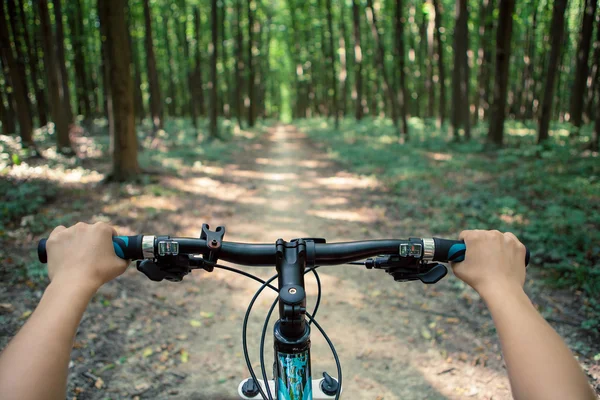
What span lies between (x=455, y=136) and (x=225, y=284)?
46.2 feet

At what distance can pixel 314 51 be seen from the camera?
36062mm

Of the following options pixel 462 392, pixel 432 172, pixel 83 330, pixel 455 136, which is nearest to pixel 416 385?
pixel 462 392

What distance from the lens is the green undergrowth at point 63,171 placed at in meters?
7.00

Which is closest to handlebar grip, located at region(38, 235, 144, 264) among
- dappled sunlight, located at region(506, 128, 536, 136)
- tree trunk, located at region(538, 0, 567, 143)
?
tree trunk, located at region(538, 0, 567, 143)

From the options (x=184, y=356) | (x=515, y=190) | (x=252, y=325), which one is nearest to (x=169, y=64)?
(x=515, y=190)

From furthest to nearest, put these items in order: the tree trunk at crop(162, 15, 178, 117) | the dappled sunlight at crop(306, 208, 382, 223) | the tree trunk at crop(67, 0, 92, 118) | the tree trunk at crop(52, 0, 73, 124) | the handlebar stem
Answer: the tree trunk at crop(162, 15, 178, 117), the tree trunk at crop(67, 0, 92, 118), the tree trunk at crop(52, 0, 73, 124), the dappled sunlight at crop(306, 208, 382, 223), the handlebar stem

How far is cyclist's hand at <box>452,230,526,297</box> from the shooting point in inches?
59.8

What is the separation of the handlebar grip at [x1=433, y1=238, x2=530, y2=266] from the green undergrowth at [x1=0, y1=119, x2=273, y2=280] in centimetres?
530

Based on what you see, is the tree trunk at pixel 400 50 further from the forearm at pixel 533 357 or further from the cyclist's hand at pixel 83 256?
the cyclist's hand at pixel 83 256

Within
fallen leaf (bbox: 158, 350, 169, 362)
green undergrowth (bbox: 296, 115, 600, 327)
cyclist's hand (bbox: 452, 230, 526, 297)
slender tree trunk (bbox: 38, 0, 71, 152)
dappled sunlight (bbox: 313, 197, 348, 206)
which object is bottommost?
fallen leaf (bbox: 158, 350, 169, 362)

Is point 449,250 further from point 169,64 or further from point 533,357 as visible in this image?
point 169,64

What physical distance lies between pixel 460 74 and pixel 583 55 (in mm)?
4426

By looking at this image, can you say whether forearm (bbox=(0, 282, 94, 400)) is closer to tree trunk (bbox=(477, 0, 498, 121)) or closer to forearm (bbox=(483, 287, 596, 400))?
forearm (bbox=(483, 287, 596, 400))

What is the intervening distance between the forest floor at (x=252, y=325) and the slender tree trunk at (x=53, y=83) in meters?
6.81
